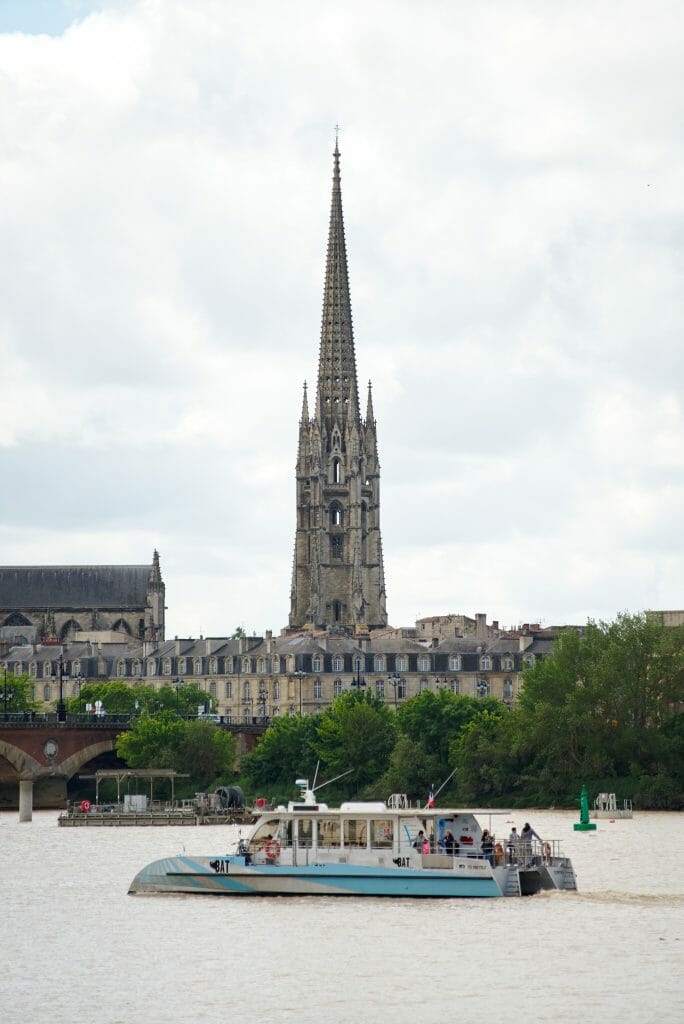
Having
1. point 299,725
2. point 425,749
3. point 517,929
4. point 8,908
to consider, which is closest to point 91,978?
point 517,929

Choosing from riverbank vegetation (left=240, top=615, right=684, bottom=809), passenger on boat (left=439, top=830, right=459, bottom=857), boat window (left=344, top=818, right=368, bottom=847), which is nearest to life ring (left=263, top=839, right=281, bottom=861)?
boat window (left=344, top=818, right=368, bottom=847)

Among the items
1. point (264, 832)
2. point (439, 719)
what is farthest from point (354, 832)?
point (439, 719)

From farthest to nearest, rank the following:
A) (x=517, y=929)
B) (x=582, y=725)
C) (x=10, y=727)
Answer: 1. (x=10, y=727)
2. (x=582, y=725)
3. (x=517, y=929)

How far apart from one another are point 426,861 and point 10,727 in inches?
3993

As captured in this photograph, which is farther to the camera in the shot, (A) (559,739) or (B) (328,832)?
(A) (559,739)

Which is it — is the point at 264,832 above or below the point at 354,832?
above

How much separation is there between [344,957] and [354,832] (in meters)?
13.8

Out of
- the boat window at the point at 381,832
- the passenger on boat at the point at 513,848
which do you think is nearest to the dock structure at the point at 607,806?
the passenger on boat at the point at 513,848

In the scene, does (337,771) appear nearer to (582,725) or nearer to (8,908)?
(582,725)

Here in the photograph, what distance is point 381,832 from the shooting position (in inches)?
3184

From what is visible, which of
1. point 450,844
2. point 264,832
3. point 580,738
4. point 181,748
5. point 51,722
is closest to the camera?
point 450,844

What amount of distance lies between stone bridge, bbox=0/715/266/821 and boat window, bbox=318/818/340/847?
93.1m

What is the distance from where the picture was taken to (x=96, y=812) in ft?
498

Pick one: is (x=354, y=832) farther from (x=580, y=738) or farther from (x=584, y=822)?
(x=580, y=738)
